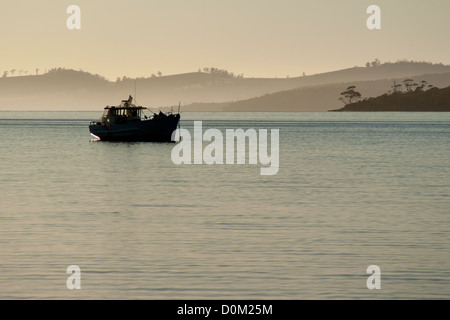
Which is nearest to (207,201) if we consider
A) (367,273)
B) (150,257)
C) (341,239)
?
(341,239)

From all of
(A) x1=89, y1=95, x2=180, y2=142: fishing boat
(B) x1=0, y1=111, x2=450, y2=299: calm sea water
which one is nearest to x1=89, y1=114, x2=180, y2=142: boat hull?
(A) x1=89, y1=95, x2=180, y2=142: fishing boat

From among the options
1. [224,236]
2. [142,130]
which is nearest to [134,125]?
[142,130]

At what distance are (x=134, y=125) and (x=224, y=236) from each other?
82101 millimetres

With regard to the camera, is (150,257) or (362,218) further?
(362,218)

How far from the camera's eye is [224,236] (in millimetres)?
29828

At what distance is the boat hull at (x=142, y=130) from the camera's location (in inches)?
4365

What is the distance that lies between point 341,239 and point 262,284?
807 cm

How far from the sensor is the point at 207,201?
139 ft

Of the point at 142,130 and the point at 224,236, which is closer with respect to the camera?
the point at 224,236

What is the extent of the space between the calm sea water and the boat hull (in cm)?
5077

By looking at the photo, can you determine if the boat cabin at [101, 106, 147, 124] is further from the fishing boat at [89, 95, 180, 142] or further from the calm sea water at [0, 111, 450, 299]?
the calm sea water at [0, 111, 450, 299]

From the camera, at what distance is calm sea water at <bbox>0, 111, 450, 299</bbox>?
21.7 meters

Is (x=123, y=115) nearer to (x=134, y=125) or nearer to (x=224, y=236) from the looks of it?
(x=134, y=125)
